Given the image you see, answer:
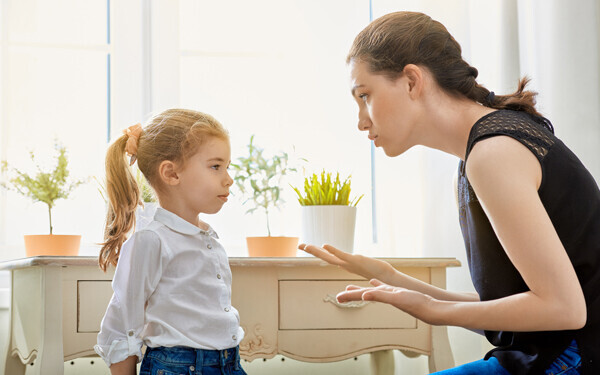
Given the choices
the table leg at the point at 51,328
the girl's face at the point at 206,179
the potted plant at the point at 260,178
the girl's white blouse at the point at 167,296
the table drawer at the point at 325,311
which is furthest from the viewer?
→ the potted plant at the point at 260,178

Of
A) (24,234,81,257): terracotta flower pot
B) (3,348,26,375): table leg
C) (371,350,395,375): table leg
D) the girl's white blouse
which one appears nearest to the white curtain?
(371,350,395,375): table leg

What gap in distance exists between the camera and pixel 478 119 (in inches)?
42.4

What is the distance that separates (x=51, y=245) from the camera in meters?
1.94

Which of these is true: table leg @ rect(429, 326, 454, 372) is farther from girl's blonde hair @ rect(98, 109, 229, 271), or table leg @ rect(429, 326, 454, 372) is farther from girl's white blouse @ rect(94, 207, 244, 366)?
girl's blonde hair @ rect(98, 109, 229, 271)

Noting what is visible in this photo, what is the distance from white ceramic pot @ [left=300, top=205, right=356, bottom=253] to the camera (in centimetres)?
187

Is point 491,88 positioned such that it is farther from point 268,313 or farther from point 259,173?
point 268,313

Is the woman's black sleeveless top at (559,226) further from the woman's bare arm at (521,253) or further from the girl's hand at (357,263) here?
Result: the girl's hand at (357,263)

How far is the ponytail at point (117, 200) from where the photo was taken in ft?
4.57

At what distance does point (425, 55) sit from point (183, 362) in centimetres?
75

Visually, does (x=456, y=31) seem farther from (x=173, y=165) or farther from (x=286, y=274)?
(x=173, y=165)

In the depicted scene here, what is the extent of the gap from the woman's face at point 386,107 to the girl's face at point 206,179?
0.36 metres

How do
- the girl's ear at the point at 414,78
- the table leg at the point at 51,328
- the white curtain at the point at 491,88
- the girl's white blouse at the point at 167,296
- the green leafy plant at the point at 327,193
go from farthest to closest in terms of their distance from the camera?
the green leafy plant at the point at 327,193, the white curtain at the point at 491,88, the table leg at the point at 51,328, the girl's white blouse at the point at 167,296, the girl's ear at the point at 414,78

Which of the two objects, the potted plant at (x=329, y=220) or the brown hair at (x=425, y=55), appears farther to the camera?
the potted plant at (x=329, y=220)

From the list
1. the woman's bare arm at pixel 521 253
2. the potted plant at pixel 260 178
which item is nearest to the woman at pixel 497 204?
the woman's bare arm at pixel 521 253
